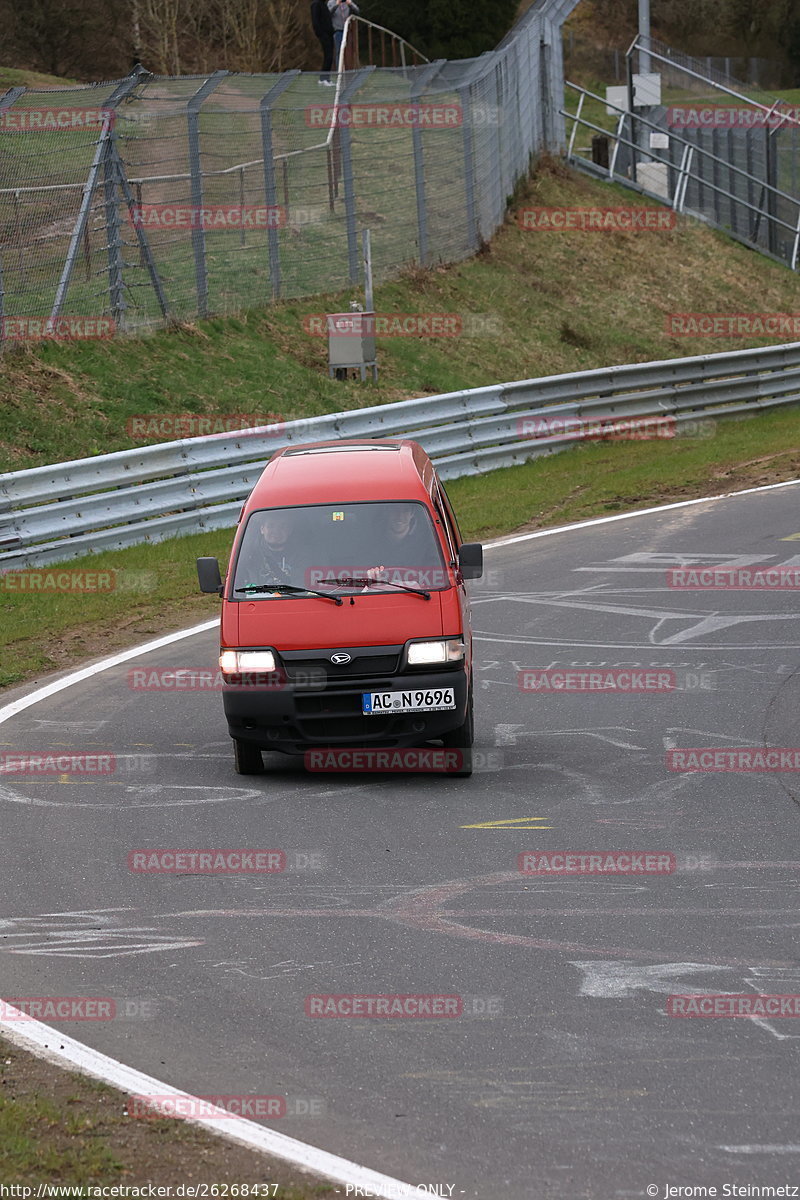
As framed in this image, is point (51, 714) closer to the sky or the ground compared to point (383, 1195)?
closer to the ground

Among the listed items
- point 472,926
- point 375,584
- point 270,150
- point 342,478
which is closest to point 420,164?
point 270,150

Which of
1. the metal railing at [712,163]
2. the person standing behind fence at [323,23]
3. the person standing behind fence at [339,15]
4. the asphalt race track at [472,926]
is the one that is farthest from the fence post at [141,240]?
the metal railing at [712,163]

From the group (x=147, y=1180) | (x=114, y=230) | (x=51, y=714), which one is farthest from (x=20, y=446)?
(x=147, y=1180)

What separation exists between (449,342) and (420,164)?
11.2ft

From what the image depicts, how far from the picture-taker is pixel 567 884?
317 inches

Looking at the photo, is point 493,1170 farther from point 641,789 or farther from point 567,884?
point 641,789

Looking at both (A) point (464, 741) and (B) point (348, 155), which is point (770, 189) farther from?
(A) point (464, 741)

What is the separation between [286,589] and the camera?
10.3 metres

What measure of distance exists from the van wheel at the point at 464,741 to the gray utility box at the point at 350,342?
586 inches

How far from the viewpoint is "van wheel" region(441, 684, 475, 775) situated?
33.5 feet

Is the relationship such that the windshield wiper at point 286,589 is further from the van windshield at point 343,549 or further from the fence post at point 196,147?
the fence post at point 196,147

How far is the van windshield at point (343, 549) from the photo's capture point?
1040cm

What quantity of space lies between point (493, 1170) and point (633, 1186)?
0.45 m

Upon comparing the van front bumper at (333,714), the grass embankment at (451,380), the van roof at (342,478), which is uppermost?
the van roof at (342,478)
